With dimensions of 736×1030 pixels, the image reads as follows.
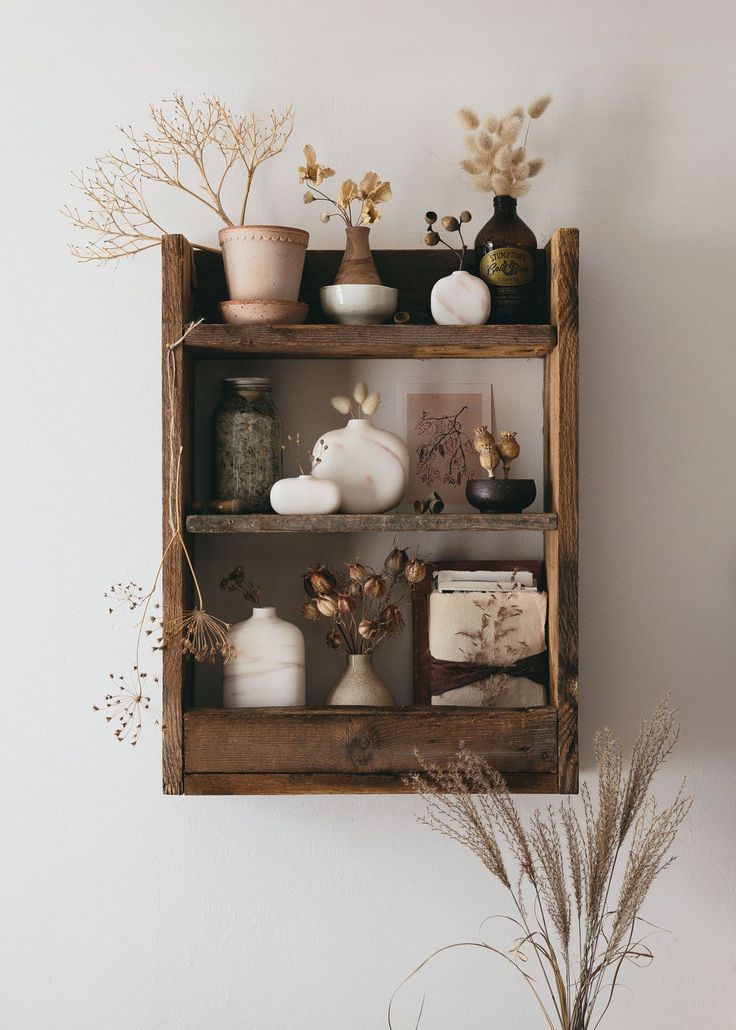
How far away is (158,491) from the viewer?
4.90ft

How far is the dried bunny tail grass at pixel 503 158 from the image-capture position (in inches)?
55.8

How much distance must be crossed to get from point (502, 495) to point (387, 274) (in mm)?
398

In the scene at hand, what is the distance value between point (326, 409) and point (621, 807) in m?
0.72

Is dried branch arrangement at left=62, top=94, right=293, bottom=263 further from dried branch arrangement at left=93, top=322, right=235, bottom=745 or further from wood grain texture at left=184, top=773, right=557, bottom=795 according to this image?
wood grain texture at left=184, top=773, right=557, bottom=795

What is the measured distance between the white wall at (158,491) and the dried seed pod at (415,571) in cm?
28

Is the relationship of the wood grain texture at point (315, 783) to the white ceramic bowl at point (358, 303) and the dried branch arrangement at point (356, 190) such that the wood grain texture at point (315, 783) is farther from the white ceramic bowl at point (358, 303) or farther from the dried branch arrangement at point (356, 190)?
the dried branch arrangement at point (356, 190)

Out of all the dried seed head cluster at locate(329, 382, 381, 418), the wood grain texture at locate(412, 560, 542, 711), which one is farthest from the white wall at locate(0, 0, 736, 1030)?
the dried seed head cluster at locate(329, 382, 381, 418)

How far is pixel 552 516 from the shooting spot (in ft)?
4.33

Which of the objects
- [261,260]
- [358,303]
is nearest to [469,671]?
[358,303]

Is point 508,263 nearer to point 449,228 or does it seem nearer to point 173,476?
point 449,228

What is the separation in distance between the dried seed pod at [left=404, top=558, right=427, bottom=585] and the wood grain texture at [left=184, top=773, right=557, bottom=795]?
0.28 metres

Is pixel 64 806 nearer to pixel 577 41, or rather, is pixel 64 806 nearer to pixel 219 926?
pixel 219 926

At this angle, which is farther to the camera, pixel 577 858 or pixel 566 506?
pixel 566 506

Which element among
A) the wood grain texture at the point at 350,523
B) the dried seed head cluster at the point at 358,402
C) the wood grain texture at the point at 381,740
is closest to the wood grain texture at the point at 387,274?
the dried seed head cluster at the point at 358,402
